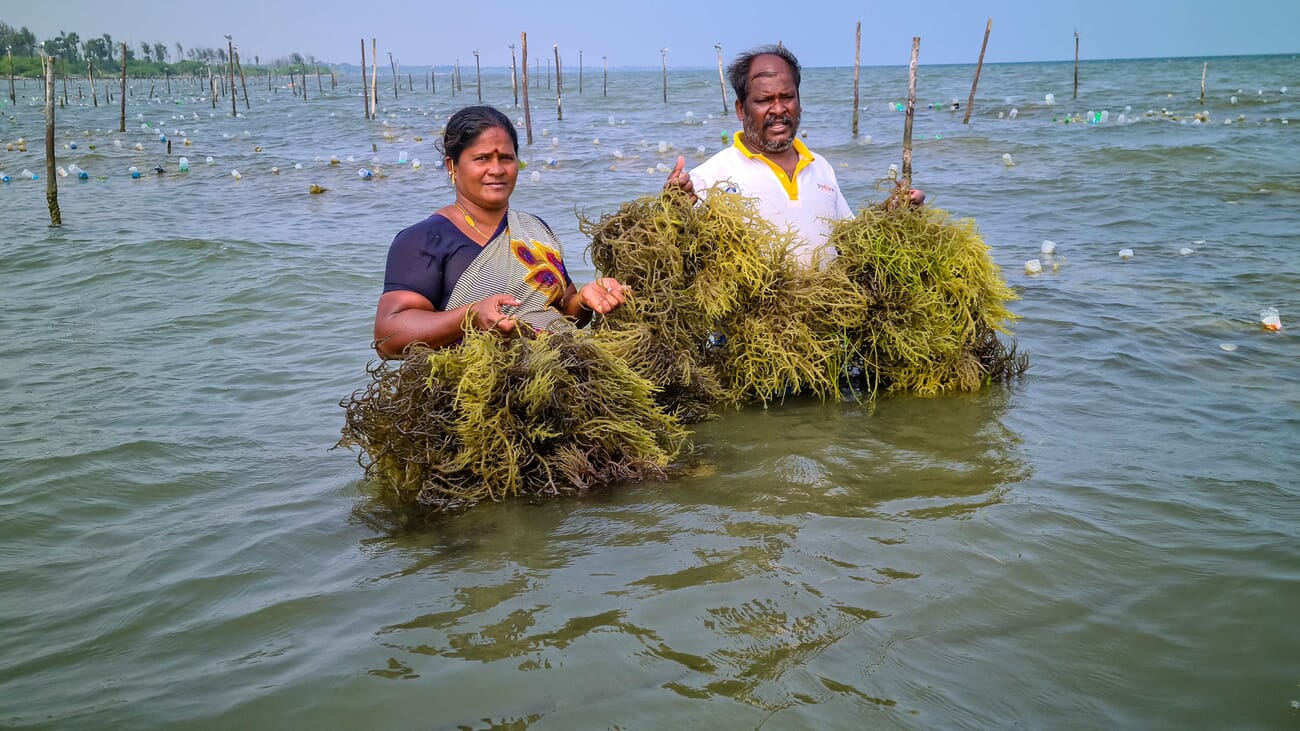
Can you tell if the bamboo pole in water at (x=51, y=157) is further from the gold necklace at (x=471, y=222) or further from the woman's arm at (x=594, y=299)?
the woman's arm at (x=594, y=299)

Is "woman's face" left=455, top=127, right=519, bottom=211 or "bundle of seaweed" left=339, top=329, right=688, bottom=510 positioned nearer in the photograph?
"bundle of seaweed" left=339, top=329, right=688, bottom=510

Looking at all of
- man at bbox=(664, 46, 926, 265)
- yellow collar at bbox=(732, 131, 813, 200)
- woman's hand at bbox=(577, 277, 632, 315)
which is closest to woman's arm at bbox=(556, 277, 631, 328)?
woman's hand at bbox=(577, 277, 632, 315)

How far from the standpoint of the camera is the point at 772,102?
16.5 ft

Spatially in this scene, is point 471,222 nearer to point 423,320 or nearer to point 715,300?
Answer: point 423,320

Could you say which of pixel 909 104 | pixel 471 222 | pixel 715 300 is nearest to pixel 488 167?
pixel 471 222

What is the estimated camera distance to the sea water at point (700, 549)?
2631 mm

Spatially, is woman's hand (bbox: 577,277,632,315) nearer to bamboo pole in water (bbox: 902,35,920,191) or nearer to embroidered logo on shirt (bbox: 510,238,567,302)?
embroidered logo on shirt (bbox: 510,238,567,302)

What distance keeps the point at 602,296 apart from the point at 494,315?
0.68 metres

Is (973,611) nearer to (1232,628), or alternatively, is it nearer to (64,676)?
(1232,628)

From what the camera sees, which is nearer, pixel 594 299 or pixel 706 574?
pixel 706 574

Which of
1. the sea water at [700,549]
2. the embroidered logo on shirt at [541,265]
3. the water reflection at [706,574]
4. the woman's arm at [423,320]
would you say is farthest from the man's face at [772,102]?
the woman's arm at [423,320]

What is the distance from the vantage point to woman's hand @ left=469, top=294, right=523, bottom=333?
387cm

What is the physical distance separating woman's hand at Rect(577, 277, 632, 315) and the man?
2.87 feet

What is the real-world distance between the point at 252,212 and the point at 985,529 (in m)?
13.9
